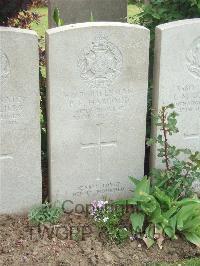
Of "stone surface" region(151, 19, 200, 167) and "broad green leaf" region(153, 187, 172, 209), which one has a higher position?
"stone surface" region(151, 19, 200, 167)

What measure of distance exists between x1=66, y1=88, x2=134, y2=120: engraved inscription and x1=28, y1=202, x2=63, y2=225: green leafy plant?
861 millimetres

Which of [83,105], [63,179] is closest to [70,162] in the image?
[63,179]

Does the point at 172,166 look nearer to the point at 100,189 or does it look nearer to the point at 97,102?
the point at 100,189

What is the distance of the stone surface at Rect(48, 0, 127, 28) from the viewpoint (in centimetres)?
796

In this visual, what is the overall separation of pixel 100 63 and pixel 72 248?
5.11 ft

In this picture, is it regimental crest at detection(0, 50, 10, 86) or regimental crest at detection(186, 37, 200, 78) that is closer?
regimental crest at detection(0, 50, 10, 86)

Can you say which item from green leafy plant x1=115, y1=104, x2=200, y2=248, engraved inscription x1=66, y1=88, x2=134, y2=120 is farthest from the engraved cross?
green leafy plant x1=115, y1=104, x2=200, y2=248

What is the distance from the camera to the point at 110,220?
455cm

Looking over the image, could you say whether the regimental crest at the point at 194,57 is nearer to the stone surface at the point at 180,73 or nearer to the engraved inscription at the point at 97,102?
the stone surface at the point at 180,73

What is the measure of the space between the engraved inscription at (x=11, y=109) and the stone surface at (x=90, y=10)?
3.81 meters

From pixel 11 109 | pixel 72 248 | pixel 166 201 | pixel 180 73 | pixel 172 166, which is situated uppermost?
pixel 180 73

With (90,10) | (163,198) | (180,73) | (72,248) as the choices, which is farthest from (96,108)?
(90,10)

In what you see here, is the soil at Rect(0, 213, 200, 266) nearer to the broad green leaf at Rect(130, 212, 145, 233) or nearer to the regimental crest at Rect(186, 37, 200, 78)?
the broad green leaf at Rect(130, 212, 145, 233)

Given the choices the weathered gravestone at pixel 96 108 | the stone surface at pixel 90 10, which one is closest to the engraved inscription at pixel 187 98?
the weathered gravestone at pixel 96 108
